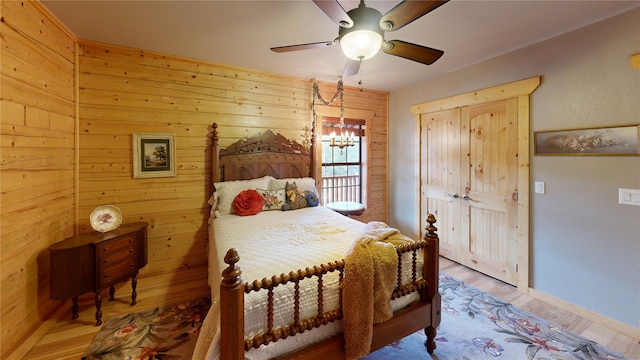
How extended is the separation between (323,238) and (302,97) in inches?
95.2

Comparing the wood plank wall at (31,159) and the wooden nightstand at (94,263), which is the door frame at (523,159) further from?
the wood plank wall at (31,159)

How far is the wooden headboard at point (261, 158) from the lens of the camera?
3.15 meters

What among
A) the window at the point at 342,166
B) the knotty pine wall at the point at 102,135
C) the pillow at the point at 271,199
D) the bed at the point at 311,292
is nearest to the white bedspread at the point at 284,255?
the bed at the point at 311,292

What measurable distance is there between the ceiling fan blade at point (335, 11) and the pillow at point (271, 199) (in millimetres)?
1972

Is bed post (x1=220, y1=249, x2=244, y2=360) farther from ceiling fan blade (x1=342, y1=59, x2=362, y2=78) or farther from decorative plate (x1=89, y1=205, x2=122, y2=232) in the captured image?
decorative plate (x1=89, y1=205, x2=122, y2=232)

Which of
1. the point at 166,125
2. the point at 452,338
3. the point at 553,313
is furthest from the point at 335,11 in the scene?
the point at 553,313

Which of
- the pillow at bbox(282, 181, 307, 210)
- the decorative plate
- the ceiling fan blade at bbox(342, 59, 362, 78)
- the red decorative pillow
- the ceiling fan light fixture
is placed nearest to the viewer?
the ceiling fan light fixture

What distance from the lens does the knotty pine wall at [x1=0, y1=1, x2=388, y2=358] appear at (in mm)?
1803

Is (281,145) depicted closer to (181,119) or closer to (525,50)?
(181,119)

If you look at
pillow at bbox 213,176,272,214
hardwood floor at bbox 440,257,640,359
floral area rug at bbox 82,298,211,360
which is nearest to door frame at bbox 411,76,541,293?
hardwood floor at bbox 440,257,640,359

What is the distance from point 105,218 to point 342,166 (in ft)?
10.2

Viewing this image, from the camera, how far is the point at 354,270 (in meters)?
1.43

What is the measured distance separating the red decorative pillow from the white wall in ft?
9.50

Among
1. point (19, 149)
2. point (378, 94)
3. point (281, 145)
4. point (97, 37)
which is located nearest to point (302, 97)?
point (281, 145)
